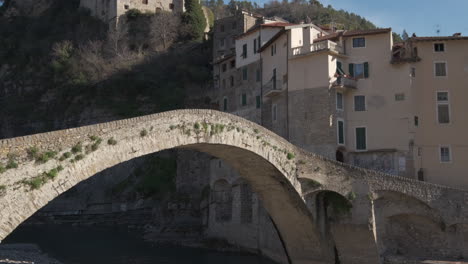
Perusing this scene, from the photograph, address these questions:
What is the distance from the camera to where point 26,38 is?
242ft

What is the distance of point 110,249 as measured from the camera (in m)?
37.7

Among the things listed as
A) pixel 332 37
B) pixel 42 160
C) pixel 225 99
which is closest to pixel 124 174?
pixel 225 99

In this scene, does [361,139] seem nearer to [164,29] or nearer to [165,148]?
[165,148]

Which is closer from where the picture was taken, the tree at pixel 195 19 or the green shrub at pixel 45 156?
the green shrub at pixel 45 156

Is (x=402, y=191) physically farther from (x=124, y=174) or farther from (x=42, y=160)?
(x=124, y=174)

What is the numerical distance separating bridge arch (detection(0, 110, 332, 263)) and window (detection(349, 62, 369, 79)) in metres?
10.1

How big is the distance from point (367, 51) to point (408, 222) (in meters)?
11.3

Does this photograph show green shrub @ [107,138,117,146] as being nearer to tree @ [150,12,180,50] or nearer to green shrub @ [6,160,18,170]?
green shrub @ [6,160,18,170]

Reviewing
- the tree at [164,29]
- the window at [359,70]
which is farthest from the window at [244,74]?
the tree at [164,29]

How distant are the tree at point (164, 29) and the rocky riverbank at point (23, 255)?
29.9 meters

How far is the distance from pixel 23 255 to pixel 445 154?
26.2 m

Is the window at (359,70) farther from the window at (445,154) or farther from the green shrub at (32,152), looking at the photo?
the green shrub at (32,152)

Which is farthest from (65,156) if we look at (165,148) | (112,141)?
(165,148)

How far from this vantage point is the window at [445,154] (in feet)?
101
